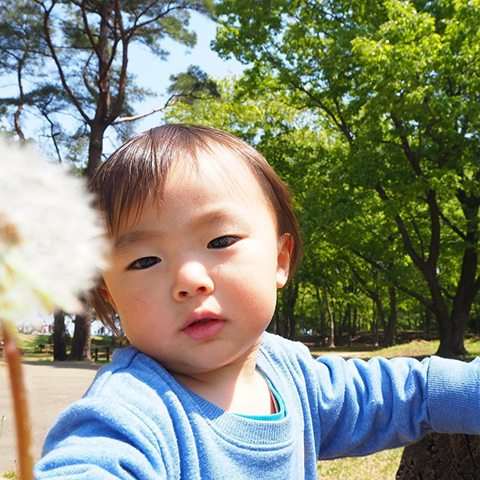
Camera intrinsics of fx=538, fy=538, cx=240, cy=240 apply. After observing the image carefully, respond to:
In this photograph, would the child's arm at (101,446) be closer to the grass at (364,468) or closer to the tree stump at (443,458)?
the tree stump at (443,458)

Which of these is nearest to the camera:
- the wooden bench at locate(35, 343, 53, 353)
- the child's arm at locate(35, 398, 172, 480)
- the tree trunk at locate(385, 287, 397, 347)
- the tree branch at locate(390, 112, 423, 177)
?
the child's arm at locate(35, 398, 172, 480)

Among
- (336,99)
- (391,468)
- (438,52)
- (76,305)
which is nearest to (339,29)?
(336,99)

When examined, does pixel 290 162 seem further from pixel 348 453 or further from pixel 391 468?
pixel 348 453

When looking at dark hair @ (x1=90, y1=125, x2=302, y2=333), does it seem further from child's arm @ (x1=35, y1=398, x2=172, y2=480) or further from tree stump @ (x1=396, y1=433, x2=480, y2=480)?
tree stump @ (x1=396, y1=433, x2=480, y2=480)

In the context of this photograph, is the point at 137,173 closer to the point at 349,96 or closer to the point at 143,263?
the point at 143,263

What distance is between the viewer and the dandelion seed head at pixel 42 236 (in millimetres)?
213

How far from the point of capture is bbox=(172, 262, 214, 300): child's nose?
1207 millimetres

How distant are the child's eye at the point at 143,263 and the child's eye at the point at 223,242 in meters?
0.14

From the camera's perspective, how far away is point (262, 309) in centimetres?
138

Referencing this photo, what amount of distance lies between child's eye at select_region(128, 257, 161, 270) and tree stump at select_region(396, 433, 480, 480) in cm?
156

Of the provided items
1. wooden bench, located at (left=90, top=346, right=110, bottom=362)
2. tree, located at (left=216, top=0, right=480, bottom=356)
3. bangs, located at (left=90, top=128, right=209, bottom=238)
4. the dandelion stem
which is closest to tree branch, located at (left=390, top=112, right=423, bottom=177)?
tree, located at (left=216, top=0, right=480, bottom=356)

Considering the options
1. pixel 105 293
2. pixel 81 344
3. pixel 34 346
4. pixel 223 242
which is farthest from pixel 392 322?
pixel 223 242

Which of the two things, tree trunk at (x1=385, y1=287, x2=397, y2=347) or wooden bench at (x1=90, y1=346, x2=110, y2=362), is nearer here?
wooden bench at (x1=90, y1=346, x2=110, y2=362)

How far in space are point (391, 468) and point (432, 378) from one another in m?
2.86
